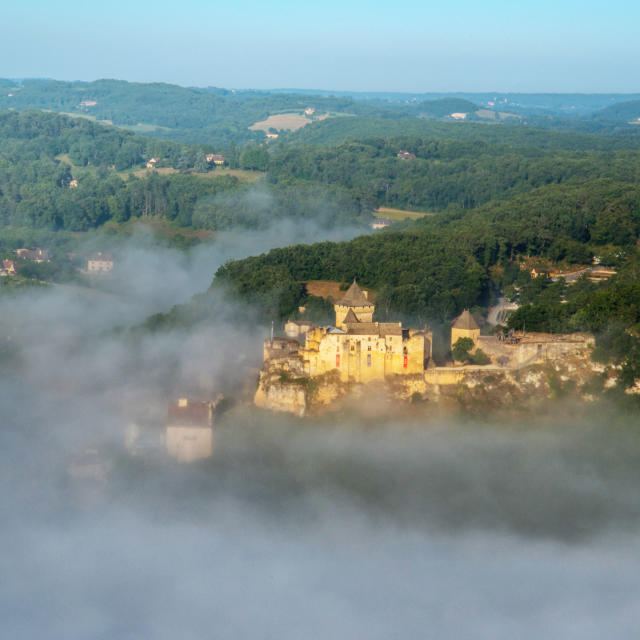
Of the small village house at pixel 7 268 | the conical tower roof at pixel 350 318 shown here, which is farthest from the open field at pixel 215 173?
the conical tower roof at pixel 350 318

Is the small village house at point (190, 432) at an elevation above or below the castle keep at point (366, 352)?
below

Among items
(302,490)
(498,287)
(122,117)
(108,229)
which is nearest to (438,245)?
(498,287)

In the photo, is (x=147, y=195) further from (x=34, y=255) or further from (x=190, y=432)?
(x=190, y=432)

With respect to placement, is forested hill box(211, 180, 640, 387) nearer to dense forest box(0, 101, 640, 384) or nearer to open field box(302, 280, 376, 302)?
dense forest box(0, 101, 640, 384)

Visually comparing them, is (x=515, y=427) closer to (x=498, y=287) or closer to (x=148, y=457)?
(x=148, y=457)

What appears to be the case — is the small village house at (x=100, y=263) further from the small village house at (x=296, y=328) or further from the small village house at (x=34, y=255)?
the small village house at (x=296, y=328)

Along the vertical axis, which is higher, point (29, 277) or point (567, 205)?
point (567, 205)

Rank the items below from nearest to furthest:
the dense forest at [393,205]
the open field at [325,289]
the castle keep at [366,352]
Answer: the castle keep at [366,352] → the dense forest at [393,205] → the open field at [325,289]
